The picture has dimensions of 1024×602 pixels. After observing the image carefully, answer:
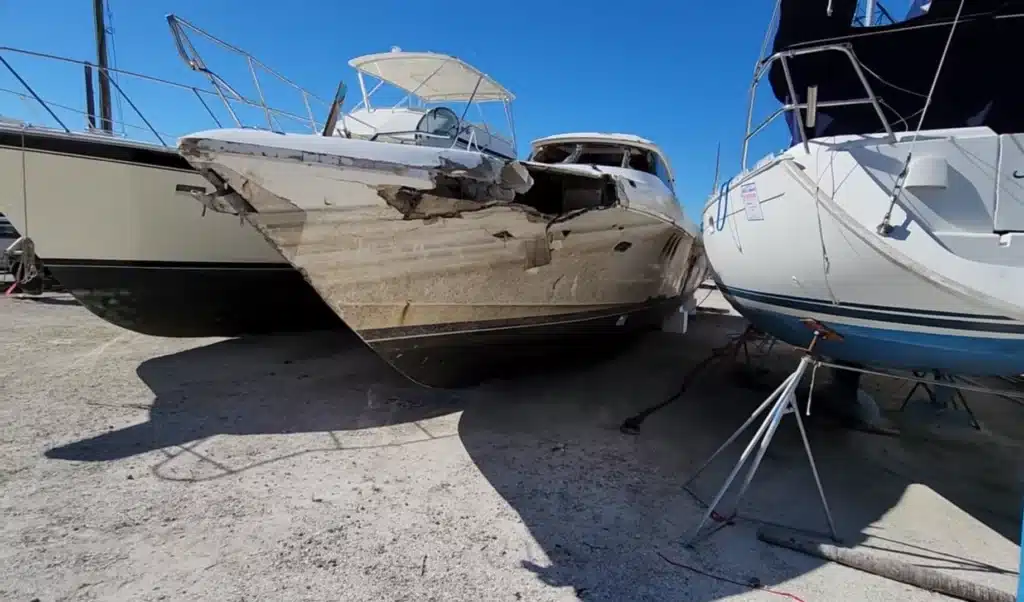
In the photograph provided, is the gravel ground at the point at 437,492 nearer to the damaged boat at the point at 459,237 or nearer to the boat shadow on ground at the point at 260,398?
the boat shadow on ground at the point at 260,398

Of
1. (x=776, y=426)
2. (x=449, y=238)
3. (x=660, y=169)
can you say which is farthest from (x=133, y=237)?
(x=776, y=426)

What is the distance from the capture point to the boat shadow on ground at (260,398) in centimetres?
425

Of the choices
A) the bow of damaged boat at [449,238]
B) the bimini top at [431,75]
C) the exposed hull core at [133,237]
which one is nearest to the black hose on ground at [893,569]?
the bow of damaged boat at [449,238]

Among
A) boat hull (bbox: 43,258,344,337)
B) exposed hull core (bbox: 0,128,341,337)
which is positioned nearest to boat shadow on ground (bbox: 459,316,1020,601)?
exposed hull core (bbox: 0,128,341,337)

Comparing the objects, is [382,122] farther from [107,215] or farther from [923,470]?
[923,470]

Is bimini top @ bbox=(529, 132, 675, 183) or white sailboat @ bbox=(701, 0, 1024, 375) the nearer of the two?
white sailboat @ bbox=(701, 0, 1024, 375)

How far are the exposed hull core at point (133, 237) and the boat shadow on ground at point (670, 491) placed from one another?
373 cm

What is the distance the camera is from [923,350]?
2951 mm

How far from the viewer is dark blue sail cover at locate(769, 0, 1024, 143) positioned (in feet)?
11.5

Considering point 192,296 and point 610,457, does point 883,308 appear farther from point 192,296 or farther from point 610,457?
point 192,296

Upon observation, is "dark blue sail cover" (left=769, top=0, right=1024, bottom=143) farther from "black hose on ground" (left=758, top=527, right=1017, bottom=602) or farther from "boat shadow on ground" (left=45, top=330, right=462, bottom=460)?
"boat shadow on ground" (left=45, top=330, right=462, bottom=460)

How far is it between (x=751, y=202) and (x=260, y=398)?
4.47 meters

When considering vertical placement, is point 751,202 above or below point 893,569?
above

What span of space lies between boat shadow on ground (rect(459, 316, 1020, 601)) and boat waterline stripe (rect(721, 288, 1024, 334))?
118cm
